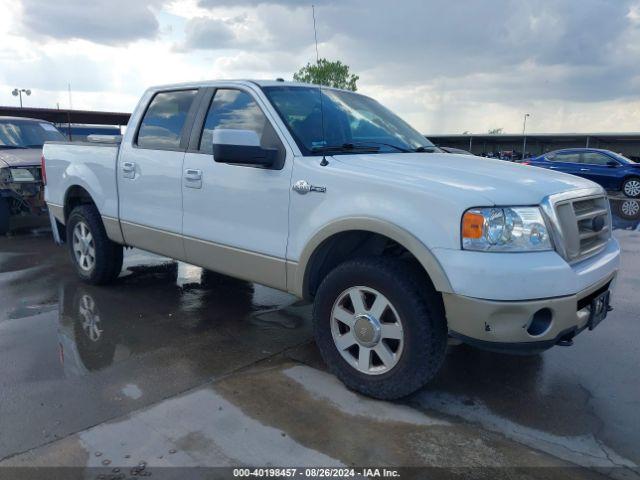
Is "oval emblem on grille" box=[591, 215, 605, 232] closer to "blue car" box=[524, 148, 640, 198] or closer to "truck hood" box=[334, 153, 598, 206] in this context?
"truck hood" box=[334, 153, 598, 206]

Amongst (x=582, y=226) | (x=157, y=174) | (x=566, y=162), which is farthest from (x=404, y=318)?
(x=566, y=162)

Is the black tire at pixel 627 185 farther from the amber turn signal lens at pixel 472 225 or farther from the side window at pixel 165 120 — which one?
the amber turn signal lens at pixel 472 225

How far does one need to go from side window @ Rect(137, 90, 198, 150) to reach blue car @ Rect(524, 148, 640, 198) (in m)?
14.7

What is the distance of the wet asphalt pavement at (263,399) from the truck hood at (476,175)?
4.19ft

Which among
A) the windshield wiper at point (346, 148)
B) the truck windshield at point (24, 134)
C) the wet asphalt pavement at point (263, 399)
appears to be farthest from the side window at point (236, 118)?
the truck windshield at point (24, 134)

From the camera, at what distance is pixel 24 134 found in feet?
31.7

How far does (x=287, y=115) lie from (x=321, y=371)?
1.78 metres

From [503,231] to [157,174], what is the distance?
2924 mm

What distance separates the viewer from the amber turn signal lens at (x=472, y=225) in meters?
2.76

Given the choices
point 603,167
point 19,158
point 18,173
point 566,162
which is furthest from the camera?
point 566,162

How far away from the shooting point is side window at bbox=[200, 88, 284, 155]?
12.3ft

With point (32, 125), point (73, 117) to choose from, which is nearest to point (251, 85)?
point (32, 125)

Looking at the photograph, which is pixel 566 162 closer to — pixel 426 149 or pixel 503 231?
pixel 426 149

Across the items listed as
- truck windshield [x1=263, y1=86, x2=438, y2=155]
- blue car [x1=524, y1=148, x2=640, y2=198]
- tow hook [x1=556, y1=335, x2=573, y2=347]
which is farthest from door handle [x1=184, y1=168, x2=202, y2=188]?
blue car [x1=524, y1=148, x2=640, y2=198]
